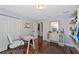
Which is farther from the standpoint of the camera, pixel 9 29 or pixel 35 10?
pixel 9 29

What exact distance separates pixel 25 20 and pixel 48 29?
1748 millimetres

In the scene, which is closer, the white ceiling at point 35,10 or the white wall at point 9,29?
the white ceiling at point 35,10

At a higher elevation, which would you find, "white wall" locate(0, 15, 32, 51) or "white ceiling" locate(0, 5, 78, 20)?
"white ceiling" locate(0, 5, 78, 20)

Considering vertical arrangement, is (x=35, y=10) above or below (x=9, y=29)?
above

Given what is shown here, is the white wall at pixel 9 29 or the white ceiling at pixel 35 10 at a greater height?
the white ceiling at pixel 35 10

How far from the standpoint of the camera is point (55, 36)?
4.37 meters

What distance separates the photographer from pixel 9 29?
3.02 metres

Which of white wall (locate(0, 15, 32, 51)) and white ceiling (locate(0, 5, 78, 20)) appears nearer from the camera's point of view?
white ceiling (locate(0, 5, 78, 20))

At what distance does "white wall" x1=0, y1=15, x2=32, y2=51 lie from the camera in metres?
2.75

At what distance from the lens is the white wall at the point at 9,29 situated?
2750 millimetres
